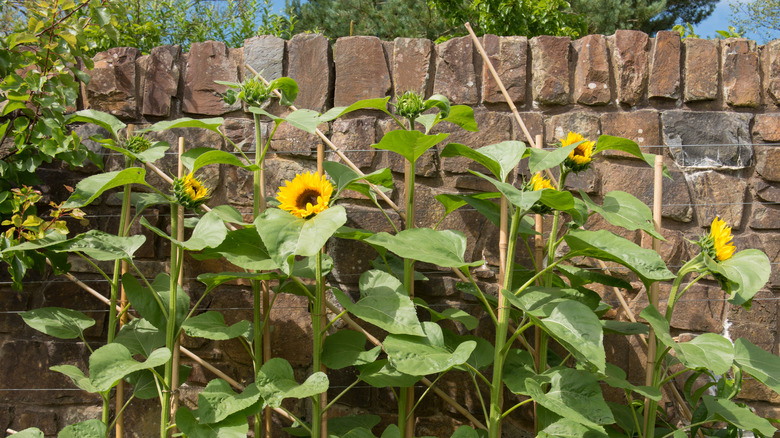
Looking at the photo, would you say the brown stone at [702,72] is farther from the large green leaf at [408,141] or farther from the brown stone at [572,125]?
the large green leaf at [408,141]

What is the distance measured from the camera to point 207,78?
2.04 meters

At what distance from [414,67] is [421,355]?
3.36ft

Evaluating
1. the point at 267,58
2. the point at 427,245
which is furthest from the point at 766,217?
the point at 267,58

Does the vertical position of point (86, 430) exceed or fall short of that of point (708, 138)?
it falls short

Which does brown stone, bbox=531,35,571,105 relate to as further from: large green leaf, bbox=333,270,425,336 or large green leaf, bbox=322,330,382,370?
large green leaf, bbox=322,330,382,370

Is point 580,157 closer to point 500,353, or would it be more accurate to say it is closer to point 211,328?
point 500,353

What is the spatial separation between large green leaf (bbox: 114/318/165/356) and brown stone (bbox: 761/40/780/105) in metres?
2.01

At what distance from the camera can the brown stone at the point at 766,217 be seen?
1.95 metres

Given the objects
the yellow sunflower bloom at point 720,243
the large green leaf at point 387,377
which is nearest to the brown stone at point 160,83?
the large green leaf at point 387,377

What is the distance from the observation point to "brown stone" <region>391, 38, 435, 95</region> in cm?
201

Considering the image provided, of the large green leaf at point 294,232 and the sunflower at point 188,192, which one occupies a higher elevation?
the sunflower at point 188,192

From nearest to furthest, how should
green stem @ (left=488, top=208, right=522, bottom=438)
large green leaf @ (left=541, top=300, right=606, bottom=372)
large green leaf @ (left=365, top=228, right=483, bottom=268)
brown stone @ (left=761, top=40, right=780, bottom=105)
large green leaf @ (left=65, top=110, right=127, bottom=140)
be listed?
large green leaf @ (left=541, top=300, right=606, bottom=372) → large green leaf @ (left=365, top=228, right=483, bottom=268) → green stem @ (left=488, top=208, right=522, bottom=438) → large green leaf @ (left=65, top=110, right=127, bottom=140) → brown stone @ (left=761, top=40, right=780, bottom=105)

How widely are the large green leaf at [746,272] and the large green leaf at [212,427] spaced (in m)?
1.21

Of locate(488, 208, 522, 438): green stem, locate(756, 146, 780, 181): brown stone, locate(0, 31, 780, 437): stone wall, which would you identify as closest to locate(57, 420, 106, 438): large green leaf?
locate(0, 31, 780, 437): stone wall
